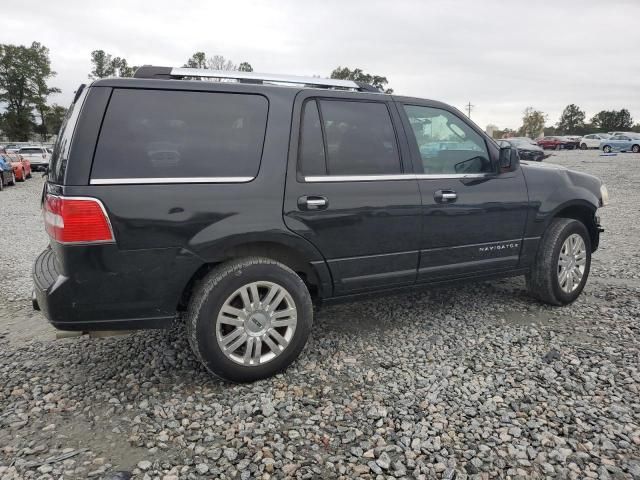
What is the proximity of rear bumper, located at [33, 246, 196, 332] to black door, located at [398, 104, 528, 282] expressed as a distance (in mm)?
1927

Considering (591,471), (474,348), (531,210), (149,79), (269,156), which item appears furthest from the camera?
(531,210)

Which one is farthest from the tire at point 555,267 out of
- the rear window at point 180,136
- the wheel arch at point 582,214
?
the rear window at point 180,136

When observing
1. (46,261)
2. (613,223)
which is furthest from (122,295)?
(613,223)

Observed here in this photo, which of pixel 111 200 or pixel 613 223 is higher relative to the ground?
pixel 111 200

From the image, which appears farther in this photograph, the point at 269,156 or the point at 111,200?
the point at 269,156

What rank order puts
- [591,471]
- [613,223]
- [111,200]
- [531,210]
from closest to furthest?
[591,471], [111,200], [531,210], [613,223]

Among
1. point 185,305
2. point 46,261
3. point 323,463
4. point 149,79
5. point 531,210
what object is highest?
point 149,79

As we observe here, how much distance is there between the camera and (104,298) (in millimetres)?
2691

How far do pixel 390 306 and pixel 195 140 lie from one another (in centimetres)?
251

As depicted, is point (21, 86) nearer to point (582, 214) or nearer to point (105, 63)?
point (105, 63)

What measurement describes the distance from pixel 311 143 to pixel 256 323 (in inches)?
49.6

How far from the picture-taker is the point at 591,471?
227 centimetres

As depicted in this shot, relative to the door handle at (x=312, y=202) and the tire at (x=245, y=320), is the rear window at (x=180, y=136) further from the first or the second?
the tire at (x=245, y=320)

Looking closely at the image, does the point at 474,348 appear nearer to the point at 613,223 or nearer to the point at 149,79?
the point at 149,79
